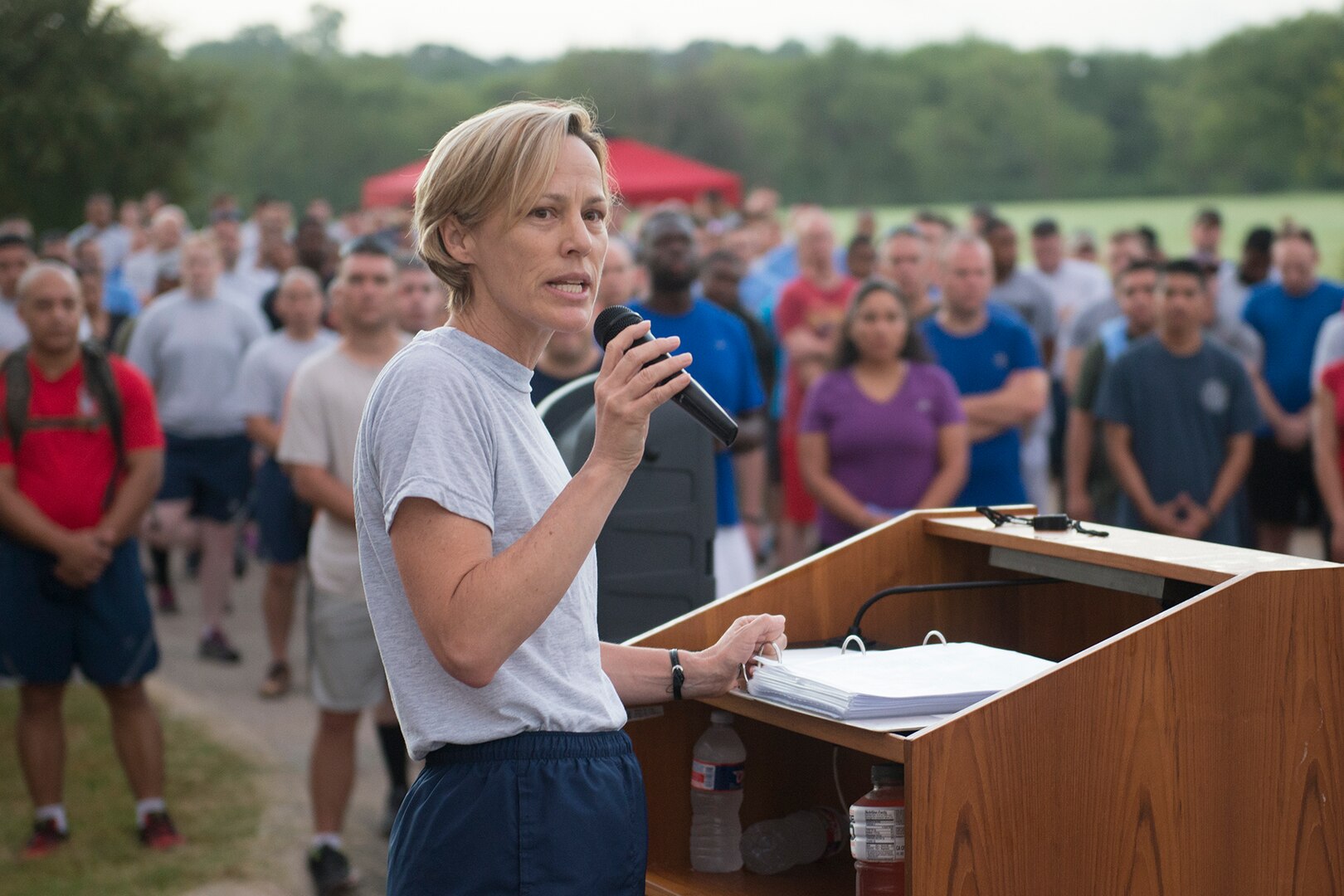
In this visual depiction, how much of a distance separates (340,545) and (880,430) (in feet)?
6.76

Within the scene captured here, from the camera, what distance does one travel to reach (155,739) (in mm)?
5309

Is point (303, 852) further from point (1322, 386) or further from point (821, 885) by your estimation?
point (1322, 386)

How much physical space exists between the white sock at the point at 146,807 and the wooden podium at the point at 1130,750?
11.0ft

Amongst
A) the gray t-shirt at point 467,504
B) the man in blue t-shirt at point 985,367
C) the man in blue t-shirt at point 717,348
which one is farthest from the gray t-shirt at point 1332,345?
the gray t-shirt at point 467,504

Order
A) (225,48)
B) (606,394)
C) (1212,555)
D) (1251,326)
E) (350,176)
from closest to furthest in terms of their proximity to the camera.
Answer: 1. (606,394)
2. (1212,555)
3. (1251,326)
4. (350,176)
5. (225,48)

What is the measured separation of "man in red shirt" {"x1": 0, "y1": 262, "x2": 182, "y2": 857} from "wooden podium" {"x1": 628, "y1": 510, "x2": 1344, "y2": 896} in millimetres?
3272

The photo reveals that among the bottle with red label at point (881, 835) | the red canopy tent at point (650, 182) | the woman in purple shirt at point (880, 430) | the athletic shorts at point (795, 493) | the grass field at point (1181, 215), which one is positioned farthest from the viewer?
the grass field at point (1181, 215)

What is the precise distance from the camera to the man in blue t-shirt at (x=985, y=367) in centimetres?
617

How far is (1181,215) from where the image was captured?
3303 centimetres

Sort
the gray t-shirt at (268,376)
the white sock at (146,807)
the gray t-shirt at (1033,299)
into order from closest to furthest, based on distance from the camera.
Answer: the white sock at (146,807) → the gray t-shirt at (268,376) → the gray t-shirt at (1033,299)

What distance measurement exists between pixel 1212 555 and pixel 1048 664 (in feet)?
1.23

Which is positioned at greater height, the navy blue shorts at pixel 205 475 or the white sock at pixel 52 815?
the navy blue shorts at pixel 205 475

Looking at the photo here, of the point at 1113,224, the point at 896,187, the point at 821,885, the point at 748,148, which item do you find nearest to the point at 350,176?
the point at 748,148

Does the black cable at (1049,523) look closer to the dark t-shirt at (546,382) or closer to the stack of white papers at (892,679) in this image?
the stack of white papers at (892,679)
